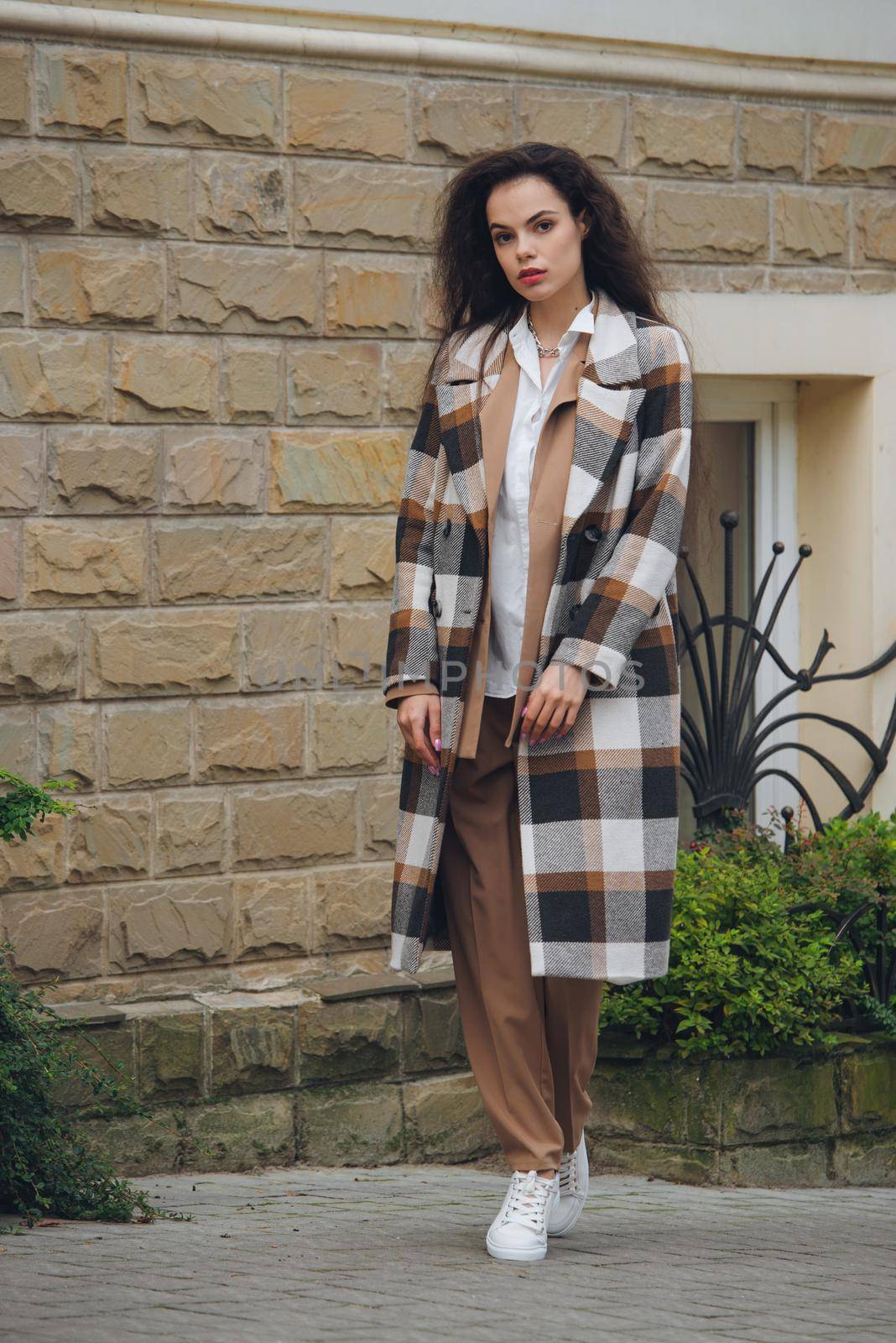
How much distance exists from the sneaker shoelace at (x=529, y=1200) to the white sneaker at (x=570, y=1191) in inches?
8.0

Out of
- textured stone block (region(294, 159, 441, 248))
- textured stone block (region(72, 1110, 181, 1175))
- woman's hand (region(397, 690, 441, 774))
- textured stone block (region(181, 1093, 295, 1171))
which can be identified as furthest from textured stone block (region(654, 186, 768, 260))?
textured stone block (region(72, 1110, 181, 1175))

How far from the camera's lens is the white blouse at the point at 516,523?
141 inches

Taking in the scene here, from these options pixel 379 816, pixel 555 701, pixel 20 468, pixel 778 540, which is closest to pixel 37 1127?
pixel 379 816

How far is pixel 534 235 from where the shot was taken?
142 inches

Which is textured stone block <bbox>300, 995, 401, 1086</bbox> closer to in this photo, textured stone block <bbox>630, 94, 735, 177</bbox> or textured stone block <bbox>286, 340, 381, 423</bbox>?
textured stone block <bbox>286, 340, 381, 423</bbox>

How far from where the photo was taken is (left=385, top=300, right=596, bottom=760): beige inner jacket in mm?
3555

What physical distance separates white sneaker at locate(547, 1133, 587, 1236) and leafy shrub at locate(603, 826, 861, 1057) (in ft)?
2.80

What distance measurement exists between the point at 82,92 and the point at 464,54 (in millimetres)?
1143

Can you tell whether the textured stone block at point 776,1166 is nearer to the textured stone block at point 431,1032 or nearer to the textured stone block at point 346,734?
the textured stone block at point 431,1032

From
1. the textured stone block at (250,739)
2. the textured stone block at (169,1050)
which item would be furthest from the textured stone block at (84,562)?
the textured stone block at (169,1050)

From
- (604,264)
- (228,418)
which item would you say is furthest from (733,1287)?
(228,418)

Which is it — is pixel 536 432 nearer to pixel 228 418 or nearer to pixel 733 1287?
pixel 228 418

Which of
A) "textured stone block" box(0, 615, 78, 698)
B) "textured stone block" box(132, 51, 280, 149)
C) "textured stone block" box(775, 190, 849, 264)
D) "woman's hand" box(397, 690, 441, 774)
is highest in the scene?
"textured stone block" box(132, 51, 280, 149)

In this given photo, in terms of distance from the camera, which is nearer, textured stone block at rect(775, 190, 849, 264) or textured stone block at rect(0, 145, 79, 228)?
textured stone block at rect(0, 145, 79, 228)
